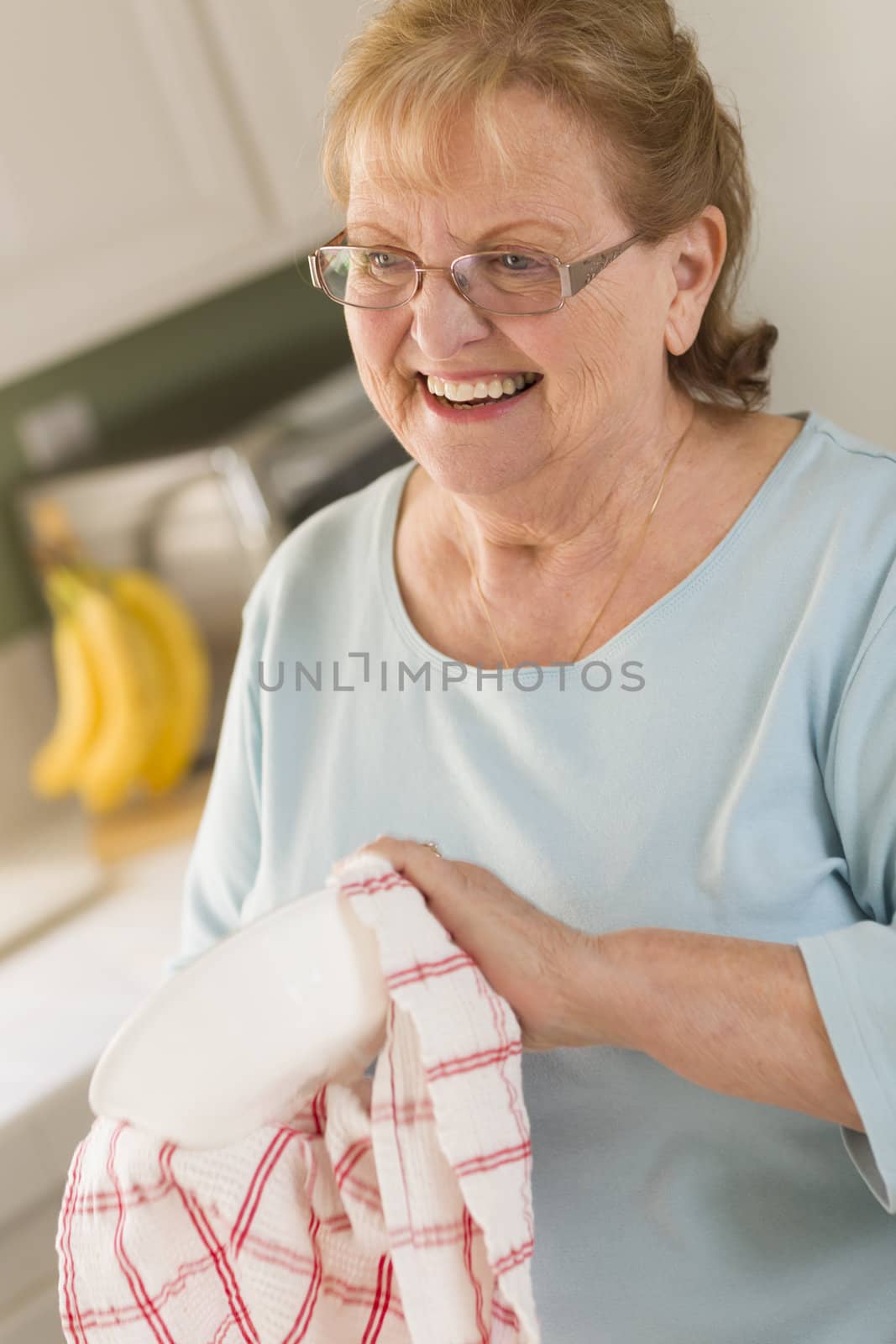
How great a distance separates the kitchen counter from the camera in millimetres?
1275

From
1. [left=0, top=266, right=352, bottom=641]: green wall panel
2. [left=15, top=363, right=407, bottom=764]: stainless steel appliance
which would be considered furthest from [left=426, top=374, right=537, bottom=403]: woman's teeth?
[left=0, top=266, right=352, bottom=641]: green wall panel

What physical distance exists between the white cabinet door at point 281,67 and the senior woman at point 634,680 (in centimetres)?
103

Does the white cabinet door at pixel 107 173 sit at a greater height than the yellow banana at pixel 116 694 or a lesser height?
greater

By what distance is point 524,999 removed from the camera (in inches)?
28.8

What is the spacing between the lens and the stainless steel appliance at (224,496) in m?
1.75

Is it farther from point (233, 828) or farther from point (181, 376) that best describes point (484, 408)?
point (181, 376)

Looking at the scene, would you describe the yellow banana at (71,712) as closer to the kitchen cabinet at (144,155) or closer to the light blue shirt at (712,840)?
the kitchen cabinet at (144,155)

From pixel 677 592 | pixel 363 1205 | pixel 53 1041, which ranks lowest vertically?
pixel 53 1041

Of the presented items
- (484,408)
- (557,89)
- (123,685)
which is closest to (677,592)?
(484,408)

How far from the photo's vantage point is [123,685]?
186 cm

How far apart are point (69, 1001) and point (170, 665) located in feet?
1.94

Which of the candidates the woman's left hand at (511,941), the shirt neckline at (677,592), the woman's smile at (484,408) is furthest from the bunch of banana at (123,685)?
the woman's left hand at (511,941)

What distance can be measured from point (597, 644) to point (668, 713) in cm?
8

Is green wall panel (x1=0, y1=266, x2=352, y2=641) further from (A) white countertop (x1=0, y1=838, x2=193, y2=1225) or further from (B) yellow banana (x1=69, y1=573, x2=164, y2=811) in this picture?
(A) white countertop (x1=0, y1=838, x2=193, y2=1225)
